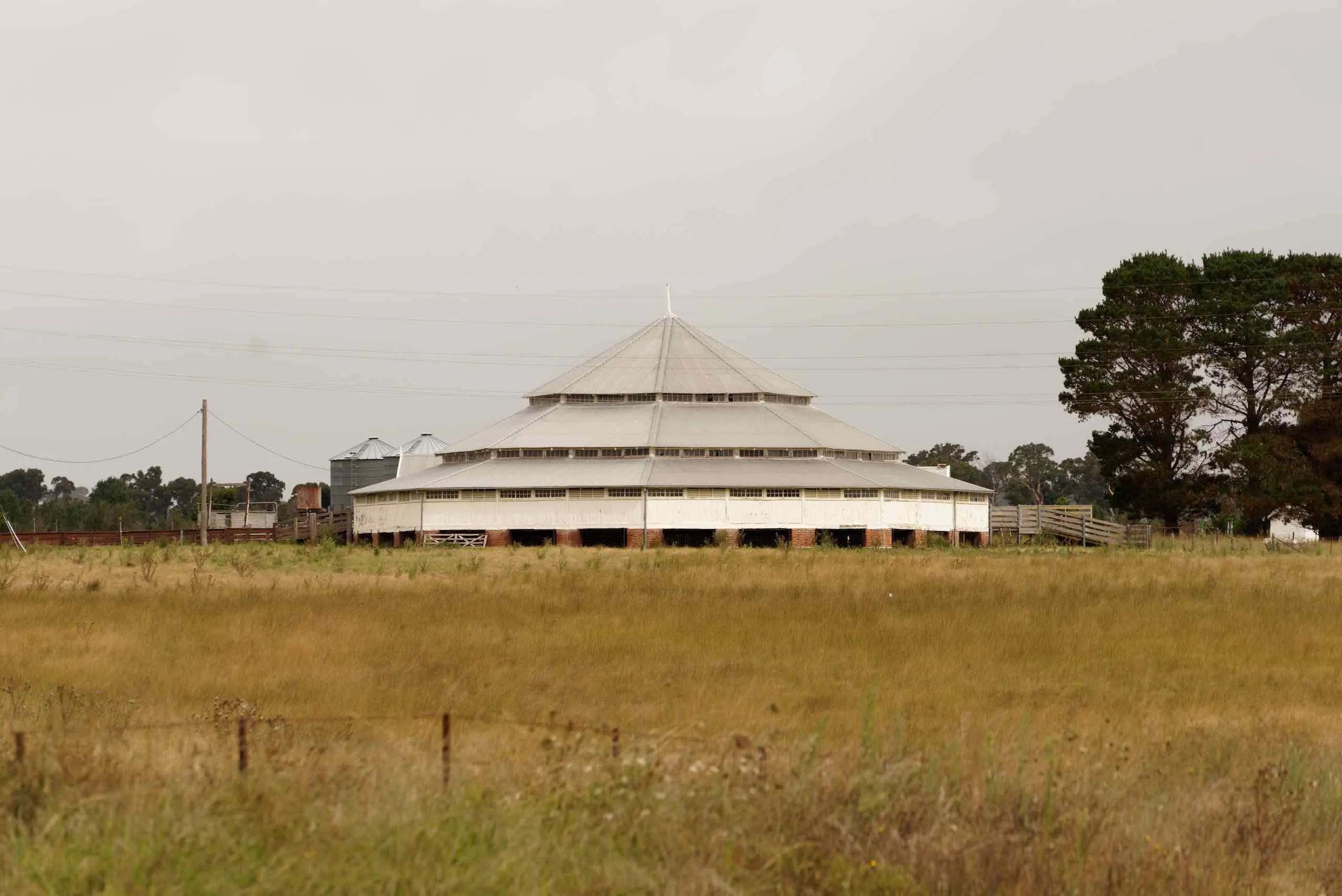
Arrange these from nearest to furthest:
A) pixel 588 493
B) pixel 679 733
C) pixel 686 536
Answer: pixel 679 733 < pixel 588 493 < pixel 686 536

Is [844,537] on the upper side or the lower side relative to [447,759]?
upper

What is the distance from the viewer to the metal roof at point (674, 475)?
65.5 metres

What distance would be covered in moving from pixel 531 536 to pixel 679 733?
173 ft

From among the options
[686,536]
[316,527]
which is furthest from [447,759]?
[316,527]

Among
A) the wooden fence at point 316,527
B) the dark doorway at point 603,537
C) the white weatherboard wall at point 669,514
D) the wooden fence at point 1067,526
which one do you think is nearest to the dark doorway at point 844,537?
the white weatherboard wall at point 669,514

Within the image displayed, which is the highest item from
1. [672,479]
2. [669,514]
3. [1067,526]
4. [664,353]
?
[664,353]

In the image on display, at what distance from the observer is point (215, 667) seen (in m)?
21.1

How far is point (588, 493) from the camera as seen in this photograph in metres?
65.7

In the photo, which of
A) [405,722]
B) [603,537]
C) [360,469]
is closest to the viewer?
[405,722]

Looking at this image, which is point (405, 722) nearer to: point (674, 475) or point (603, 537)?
point (674, 475)

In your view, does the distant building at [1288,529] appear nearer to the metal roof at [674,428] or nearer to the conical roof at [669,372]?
the metal roof at [674,428]

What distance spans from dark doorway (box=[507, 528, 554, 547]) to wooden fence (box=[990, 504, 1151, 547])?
69.8 ft

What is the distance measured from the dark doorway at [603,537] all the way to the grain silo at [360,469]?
3387 cm

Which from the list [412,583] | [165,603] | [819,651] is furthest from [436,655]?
[412,583]
